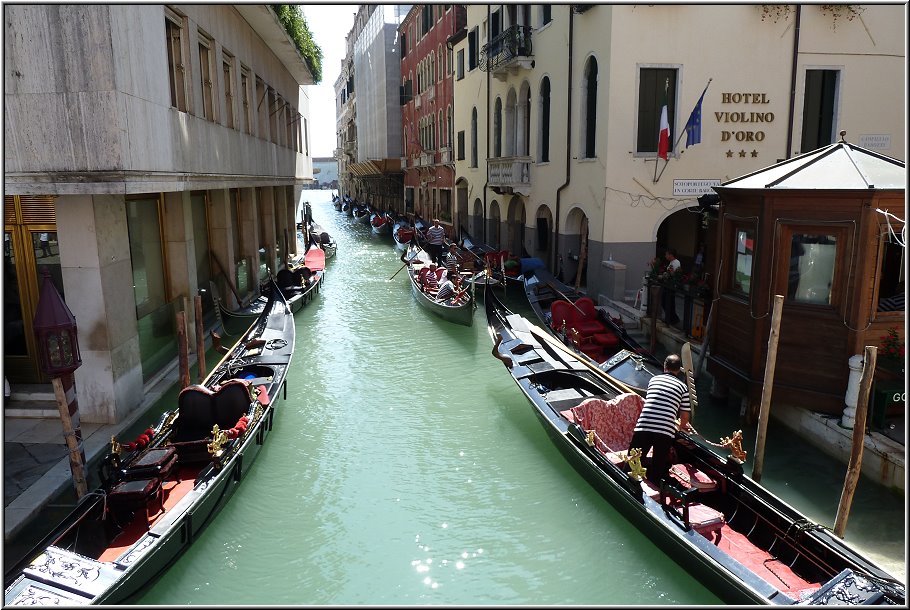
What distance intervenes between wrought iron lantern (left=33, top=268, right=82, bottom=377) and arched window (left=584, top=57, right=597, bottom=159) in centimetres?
1014

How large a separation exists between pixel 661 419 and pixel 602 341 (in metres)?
4.50

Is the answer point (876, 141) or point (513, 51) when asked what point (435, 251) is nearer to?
point (513, 51)

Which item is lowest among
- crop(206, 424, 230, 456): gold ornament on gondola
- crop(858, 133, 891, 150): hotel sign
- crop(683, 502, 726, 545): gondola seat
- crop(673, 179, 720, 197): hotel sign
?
crop(683, 502, 726, 545): gondola seat

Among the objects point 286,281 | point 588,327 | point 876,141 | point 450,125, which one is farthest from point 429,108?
point 588,327

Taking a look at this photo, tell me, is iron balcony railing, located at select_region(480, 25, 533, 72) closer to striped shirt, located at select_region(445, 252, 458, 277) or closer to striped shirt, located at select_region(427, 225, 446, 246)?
striped shirt, located at select_region(445, 252, 458, 277)

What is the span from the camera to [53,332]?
5.43 metres

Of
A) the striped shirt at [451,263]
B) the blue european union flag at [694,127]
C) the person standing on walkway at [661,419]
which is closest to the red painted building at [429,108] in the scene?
Result: the striped shirt at [451,263]

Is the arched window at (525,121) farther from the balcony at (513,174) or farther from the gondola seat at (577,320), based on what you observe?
the gondola seat at (577,320)

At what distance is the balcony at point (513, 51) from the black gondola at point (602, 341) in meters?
7.55

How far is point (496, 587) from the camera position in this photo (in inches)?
204

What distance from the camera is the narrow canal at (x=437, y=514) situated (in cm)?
516

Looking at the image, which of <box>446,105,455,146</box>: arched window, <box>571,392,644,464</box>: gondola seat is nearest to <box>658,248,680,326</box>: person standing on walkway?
<box>571,392,644,464</box>: gondola seat

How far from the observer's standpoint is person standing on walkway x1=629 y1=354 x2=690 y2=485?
5.50 metres

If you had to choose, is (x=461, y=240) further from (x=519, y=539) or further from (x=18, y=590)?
(x=18, y=590)
